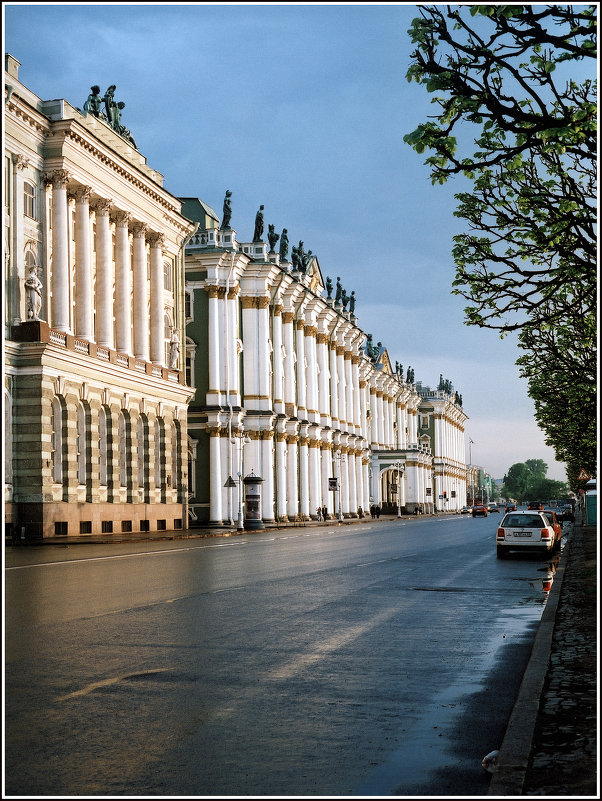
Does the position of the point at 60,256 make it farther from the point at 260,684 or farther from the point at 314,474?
the point at 314,474

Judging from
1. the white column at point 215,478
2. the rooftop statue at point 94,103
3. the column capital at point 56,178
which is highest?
the rooftop statue at point 94,103

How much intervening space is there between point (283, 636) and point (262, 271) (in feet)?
202

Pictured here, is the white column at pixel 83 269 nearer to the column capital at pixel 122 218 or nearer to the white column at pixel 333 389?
the column capital at pixel 122 218

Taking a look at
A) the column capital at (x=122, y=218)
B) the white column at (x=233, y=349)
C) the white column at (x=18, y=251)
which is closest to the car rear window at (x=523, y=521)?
the white column at (x=18, y=251)

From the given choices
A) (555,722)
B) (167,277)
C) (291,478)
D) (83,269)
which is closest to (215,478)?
(291,478)

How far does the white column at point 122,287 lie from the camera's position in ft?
173

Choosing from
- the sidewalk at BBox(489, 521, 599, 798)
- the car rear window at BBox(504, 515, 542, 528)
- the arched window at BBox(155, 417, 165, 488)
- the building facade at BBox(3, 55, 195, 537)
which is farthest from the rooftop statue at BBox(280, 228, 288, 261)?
the sidewalk at BBox(489, 521, 599, 798)

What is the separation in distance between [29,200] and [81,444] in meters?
10.8

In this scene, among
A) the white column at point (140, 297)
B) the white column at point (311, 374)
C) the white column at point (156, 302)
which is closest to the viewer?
the white column at point (140, 297)

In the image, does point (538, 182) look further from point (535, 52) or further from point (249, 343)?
point (249, 343)

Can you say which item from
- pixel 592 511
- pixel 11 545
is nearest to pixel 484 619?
pixel 11 545

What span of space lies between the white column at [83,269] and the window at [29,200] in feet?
10.9

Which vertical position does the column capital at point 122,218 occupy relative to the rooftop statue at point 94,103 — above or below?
below

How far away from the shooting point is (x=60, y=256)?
45531 millimetres
